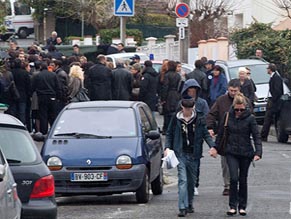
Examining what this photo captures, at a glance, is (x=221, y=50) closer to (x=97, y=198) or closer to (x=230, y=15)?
(x=230, y=15)

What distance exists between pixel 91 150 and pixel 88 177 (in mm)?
453

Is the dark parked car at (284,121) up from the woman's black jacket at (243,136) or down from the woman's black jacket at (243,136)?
down

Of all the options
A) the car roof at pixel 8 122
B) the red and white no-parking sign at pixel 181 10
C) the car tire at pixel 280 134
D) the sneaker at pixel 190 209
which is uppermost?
the red and white no-parking sign at pixel 181 10

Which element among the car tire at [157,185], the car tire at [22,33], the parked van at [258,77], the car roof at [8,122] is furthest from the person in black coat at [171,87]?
the car tire at [22,33]

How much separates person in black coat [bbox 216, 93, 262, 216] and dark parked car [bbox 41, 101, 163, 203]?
1.48 meters

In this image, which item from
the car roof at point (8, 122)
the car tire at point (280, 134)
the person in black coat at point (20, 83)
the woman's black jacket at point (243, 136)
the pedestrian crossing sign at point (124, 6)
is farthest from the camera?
the pedestrian crossing sign at point (124, 6)

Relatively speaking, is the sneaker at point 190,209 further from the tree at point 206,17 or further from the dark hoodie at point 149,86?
the tree at point 206,17

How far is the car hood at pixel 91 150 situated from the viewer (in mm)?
14172

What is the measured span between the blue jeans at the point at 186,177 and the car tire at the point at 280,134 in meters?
11.1

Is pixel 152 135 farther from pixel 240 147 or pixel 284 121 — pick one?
pixel 284 121

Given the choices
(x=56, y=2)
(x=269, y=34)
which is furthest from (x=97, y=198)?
(x=56, y=2)

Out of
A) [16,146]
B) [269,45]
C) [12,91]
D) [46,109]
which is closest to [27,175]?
[16,146]

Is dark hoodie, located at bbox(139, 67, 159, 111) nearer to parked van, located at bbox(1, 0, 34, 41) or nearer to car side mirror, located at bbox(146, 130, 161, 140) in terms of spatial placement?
car side mirror, located at bbox(146, 130, 161, 140)

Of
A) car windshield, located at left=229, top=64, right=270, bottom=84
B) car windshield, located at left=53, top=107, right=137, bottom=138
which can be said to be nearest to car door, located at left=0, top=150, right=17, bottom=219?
car windshield, located at left=53, top=107, right=137, bottom=138
